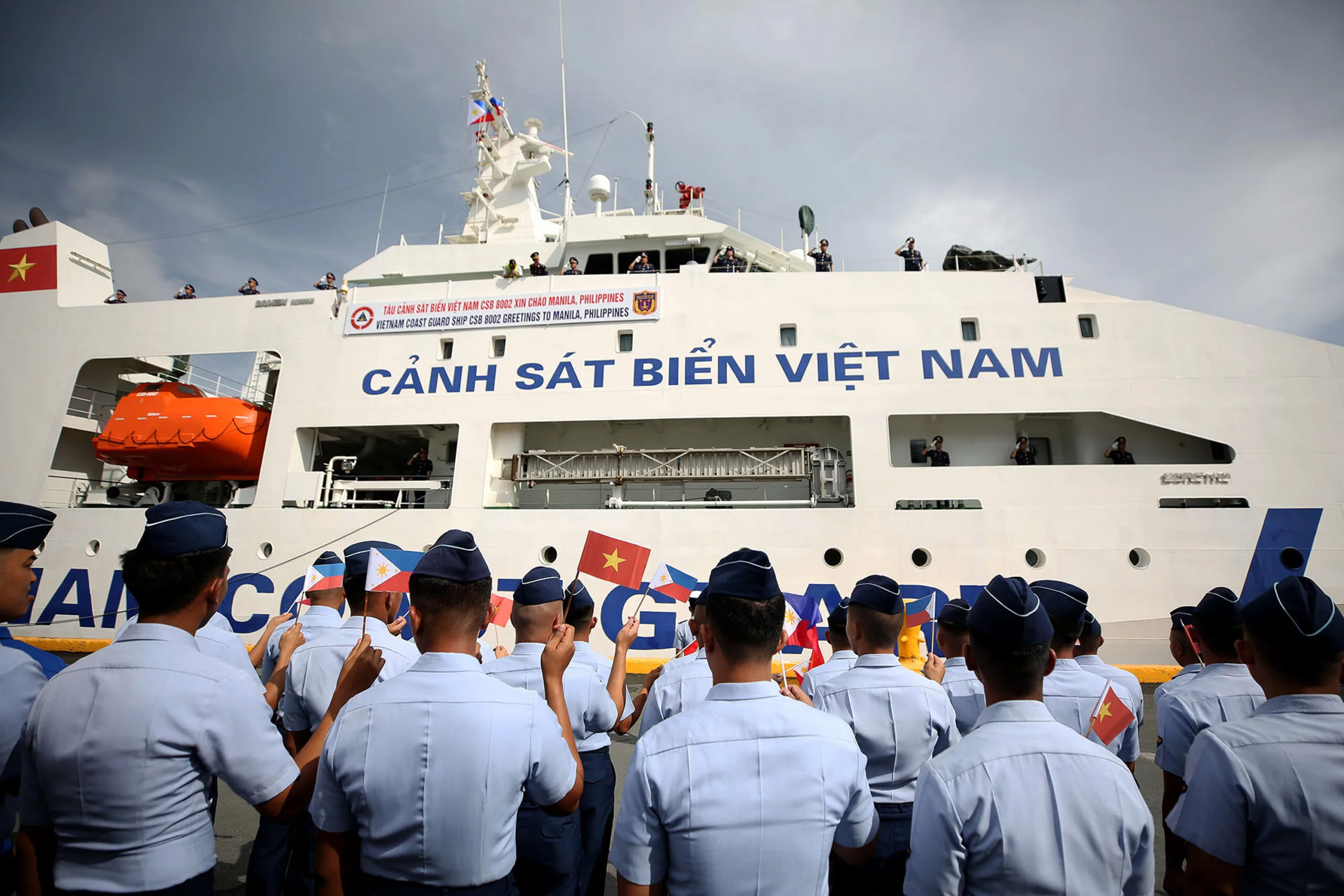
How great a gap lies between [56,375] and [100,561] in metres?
4.01

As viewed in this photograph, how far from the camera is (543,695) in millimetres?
2914

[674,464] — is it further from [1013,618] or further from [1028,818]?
[1028,818]

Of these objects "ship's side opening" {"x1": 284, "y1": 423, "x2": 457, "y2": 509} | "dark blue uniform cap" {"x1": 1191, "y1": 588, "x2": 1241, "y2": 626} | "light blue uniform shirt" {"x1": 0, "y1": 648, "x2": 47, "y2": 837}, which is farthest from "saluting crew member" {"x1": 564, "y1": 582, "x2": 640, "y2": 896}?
"ship's side opening" {"x1": 284, "y1": 423, "x2": 457, "y2": 509}

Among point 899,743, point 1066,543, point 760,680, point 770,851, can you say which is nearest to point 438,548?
point 760,680

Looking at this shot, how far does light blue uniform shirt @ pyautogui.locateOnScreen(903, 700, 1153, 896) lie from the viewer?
146 cm

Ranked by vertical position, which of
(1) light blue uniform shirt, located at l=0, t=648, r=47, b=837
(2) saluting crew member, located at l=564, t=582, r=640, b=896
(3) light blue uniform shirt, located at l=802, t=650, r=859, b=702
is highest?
(1) light blue uniform shirt, located at l=0, t=648, r=47, b=837

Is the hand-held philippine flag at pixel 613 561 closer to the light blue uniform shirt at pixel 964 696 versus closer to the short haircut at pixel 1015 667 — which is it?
the light blue uniform shirt at pixel 964 696

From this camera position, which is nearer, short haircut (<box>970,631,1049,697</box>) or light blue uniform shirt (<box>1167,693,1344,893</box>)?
light blue uniform shirt (<box>1167,693,1344,893</box>)

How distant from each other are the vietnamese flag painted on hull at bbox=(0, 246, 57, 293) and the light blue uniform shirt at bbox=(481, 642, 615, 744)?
14.3m

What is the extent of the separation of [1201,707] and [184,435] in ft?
40.5

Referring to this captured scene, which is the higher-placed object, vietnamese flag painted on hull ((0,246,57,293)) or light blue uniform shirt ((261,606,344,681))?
vietnamese flag painted on hull ((0,246,57,293))

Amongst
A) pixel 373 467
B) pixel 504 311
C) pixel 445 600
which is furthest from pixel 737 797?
pixel 373 467

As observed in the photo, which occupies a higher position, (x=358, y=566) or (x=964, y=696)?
(x=358, y=566)

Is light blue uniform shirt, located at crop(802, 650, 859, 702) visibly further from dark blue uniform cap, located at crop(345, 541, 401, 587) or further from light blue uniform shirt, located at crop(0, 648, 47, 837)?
light blue uniform shirt, located at crop(0, 648, 47, 837)
